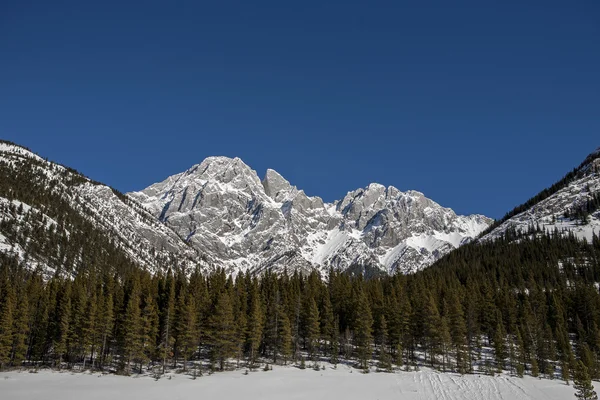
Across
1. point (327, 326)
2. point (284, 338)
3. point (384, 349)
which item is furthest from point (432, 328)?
point (284, 338)

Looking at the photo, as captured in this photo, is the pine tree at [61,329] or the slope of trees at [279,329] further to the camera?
the slope of trees at [279,329]

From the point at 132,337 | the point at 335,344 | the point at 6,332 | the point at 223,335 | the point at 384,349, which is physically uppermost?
the point at 6,332

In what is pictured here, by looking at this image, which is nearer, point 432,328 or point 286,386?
point 286,386

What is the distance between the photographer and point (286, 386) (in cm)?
6138

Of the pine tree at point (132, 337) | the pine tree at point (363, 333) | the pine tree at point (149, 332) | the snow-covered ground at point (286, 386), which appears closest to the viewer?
the snow-covered ground at point (286, 386)

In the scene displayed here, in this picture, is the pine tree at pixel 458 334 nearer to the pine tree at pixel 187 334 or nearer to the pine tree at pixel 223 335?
the pine tree at pixel 223 335

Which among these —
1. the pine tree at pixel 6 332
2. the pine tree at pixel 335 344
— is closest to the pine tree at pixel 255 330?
the pine tree at pixel 335 344

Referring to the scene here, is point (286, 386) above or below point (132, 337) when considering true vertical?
below

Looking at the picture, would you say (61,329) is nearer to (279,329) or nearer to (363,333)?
(279,329)

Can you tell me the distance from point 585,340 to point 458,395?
149 feet

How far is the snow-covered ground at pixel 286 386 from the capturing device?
179ft

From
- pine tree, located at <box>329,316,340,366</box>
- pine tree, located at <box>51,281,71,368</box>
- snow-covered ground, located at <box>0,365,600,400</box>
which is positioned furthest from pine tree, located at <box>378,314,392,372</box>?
pine tree, located at <box>51,281,71,368</box>

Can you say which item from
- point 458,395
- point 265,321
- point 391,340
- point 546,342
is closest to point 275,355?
point 265,321

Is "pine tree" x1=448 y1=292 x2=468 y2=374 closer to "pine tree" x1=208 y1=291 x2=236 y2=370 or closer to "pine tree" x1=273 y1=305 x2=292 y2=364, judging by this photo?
"pine tree" x1=273 y1=305 x2=292 y2=364
